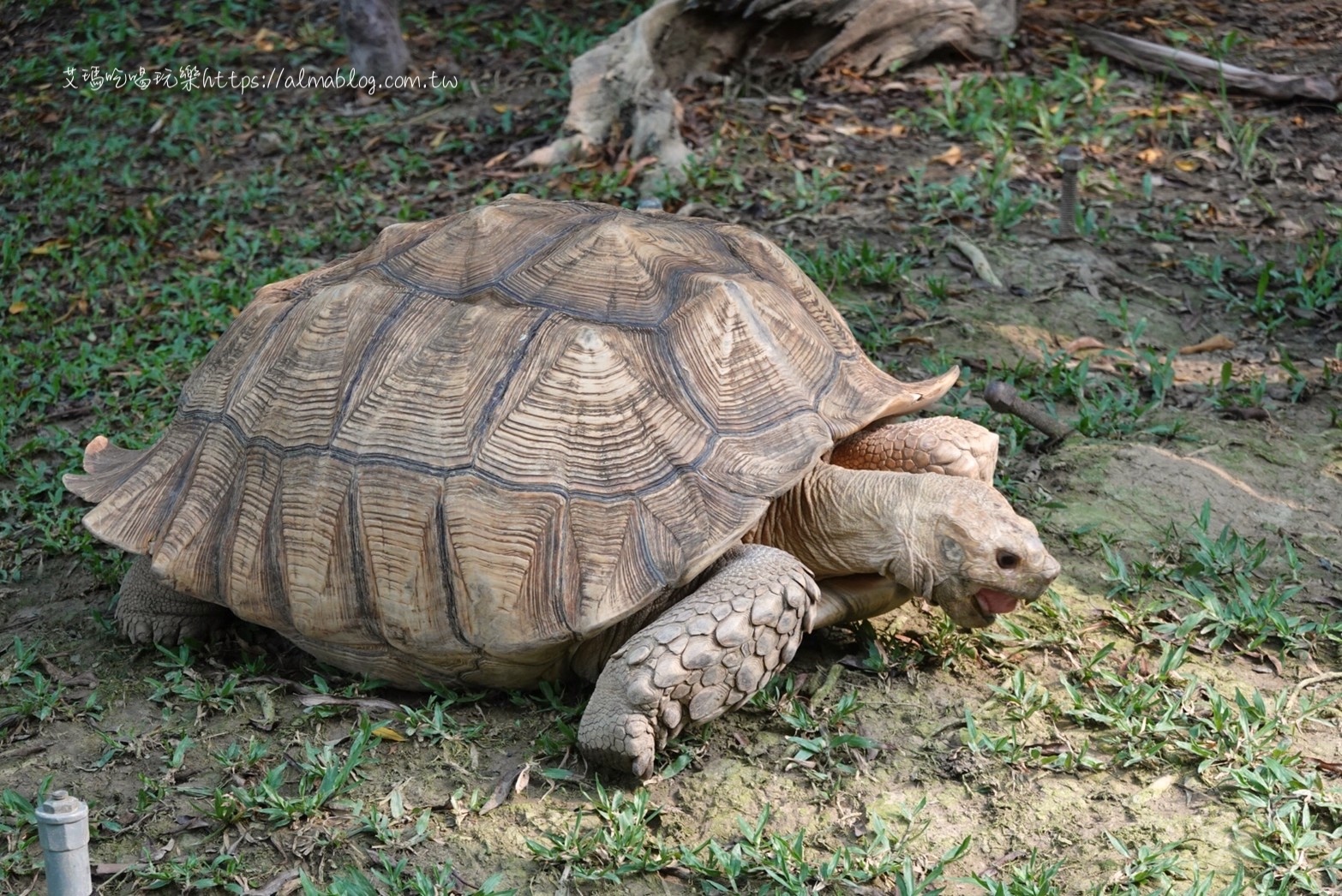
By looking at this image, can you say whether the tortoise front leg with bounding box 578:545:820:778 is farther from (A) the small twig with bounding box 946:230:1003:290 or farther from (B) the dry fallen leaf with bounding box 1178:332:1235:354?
(A) the small twig with bounding box 946:230:1003:290

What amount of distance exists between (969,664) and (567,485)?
1271mm

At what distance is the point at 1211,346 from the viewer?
5129mm

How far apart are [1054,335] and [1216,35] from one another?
3589mm

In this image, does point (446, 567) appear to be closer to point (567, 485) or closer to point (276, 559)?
point (567, 485)

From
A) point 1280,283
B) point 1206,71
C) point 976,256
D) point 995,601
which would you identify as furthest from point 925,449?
point 1206,71

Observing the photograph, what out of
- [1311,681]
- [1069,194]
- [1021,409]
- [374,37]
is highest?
[374,37]

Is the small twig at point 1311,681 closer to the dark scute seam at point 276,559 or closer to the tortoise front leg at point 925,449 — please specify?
the tortoise front leg at point 925,449

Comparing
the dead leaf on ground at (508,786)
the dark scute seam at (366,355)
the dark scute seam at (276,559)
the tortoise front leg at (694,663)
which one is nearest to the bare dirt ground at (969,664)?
the dead leaf on ground at (508,786)

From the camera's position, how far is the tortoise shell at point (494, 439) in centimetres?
323

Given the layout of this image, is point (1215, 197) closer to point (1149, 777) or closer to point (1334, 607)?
point (1334, 607)

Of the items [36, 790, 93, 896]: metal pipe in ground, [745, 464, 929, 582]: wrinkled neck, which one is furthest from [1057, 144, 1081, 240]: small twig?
[36, 790, 93, 896]: metal pipe in ground

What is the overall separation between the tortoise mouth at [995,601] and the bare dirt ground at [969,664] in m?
0.23

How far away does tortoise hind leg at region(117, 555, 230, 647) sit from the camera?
3830 mm

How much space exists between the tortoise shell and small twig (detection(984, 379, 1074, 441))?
721 mm
